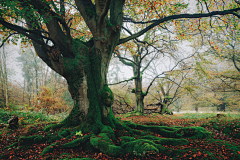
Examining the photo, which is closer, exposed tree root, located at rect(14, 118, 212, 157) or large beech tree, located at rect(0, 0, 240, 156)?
exposed tree root, located at rect(14, 118, 212, 157)

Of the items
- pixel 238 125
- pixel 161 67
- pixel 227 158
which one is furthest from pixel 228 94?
pixel 227 158

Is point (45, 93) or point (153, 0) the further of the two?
point (45, 93)

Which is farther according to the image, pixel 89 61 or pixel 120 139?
pixel 89 61

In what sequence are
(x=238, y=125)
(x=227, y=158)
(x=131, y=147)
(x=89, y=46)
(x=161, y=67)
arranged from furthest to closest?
1. (x=161, y=67)
2. (x=89, y=46)
3. (x=238, y=125)
4. (x=131, y=147)
5. (x=227, y=158)

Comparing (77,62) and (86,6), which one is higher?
(86,6)

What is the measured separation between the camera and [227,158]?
109 inches

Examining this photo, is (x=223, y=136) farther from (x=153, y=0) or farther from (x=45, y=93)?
(x=45, y=93)

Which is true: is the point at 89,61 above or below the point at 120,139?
above

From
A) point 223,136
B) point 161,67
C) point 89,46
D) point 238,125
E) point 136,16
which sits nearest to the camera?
point 223,136

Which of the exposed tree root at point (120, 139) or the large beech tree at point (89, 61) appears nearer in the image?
the exposed tree root at point (120, 139)

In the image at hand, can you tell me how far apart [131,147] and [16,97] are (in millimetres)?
26528

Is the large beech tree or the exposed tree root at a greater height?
the large beech tree

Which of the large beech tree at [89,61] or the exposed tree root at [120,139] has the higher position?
the large beech tree at [89,61]

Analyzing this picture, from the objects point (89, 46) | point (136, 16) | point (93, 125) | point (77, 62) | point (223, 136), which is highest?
point (136, 16)
